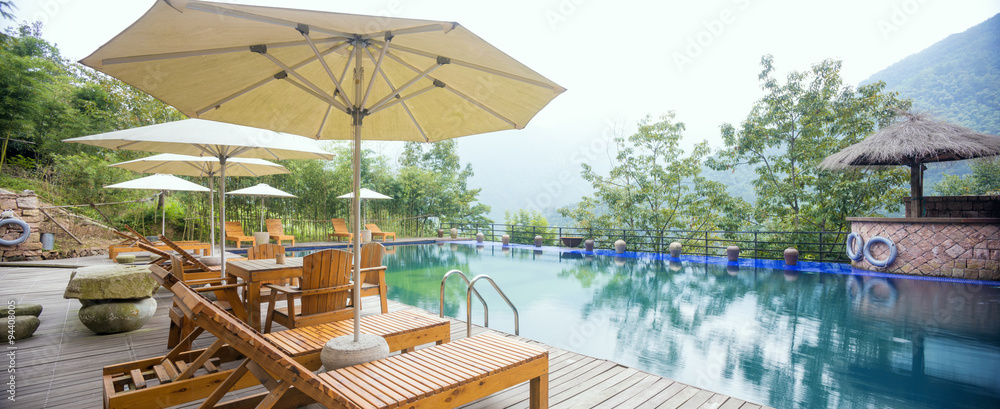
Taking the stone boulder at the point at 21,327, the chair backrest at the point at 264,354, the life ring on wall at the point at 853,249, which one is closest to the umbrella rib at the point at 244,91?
the chair backrest at the point at 264,354

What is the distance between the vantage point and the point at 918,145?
8758mm

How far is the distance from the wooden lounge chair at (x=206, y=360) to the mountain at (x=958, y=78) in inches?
1003

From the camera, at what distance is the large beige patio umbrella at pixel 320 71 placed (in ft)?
5.65

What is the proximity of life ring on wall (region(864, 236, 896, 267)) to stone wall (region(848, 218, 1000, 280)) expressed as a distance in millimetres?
86

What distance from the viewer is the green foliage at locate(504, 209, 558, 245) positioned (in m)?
16.3

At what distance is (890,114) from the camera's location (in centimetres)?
1168

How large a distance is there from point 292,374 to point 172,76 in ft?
5.86

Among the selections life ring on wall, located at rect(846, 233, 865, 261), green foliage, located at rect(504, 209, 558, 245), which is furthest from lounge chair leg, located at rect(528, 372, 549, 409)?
green foliage, located at rect(504, 209, 558, 245)

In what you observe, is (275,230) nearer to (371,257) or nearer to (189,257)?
(189,257)

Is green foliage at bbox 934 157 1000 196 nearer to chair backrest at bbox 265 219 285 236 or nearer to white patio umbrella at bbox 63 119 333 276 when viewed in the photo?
white patio umbrella at bbox 63 119 333 276

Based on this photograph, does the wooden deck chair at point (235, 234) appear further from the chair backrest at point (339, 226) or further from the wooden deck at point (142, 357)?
the wooden deck at point (142, 357)

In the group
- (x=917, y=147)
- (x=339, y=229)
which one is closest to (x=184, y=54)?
(x=917, y=147)

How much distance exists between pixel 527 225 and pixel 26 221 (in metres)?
13.0

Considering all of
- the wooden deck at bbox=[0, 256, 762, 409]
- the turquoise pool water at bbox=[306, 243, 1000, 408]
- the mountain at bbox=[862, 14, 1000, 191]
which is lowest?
the turquoise pool water at bbox=[306, 243, 1000, 408]
